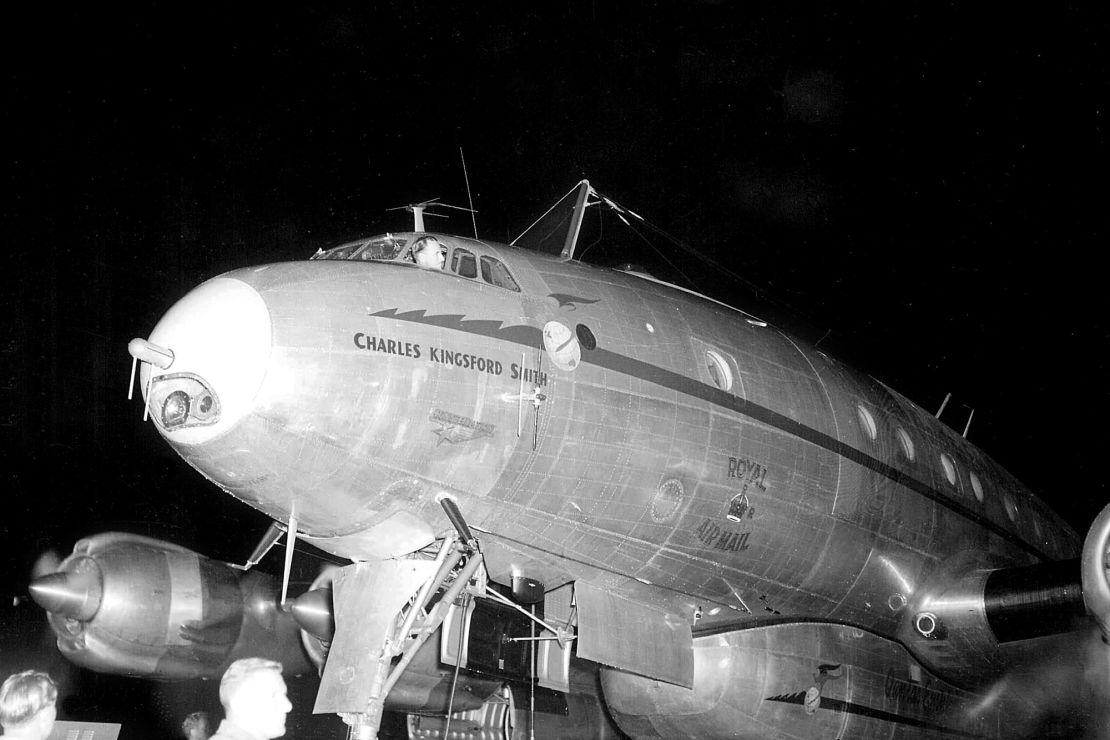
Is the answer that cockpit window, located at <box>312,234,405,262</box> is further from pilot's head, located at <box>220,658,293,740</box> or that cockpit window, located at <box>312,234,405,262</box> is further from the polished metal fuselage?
pilot's head, located at <box>220,658,293,740</box>

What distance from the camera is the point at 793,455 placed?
8.80m

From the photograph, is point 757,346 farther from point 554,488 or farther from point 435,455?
point 435,455

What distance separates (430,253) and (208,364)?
81.3 inches

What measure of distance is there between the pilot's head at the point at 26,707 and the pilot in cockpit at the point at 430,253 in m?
3.99

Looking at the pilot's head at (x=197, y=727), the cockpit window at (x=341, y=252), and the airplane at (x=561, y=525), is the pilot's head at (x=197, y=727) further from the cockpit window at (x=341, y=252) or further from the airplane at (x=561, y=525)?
the cockpit window at (x=341, y=252)

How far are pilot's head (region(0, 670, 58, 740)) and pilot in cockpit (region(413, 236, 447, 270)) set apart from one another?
3.99 metres

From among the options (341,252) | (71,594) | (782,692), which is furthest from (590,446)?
(71,594)

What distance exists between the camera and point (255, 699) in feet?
13.3

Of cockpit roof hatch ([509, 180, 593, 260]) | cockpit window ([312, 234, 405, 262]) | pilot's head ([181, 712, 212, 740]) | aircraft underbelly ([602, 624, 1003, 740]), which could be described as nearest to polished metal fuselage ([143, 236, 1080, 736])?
aircraft underbelly ([602, 624, 1003, 740])

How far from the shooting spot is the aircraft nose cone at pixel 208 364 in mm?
6020

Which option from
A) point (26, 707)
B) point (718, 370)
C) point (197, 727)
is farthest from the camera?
point (197, 727)

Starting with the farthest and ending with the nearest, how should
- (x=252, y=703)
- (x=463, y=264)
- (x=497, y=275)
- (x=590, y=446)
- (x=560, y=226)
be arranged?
1. (x=560, y=226)
2. (x=497, y=275)
3. (x=463, y=264)
4. (x=590, y=446)
5. (x=252, y=703)

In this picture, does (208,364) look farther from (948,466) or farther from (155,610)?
(948,466)

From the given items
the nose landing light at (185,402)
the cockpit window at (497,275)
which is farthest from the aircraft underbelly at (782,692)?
the nose landing light at (185,402)
